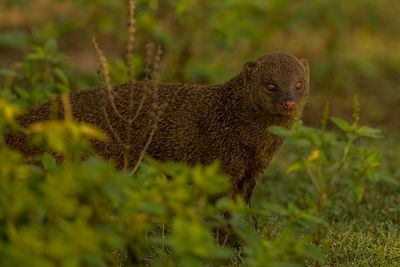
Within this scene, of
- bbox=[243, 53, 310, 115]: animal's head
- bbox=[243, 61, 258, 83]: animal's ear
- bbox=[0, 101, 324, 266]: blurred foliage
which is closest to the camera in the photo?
bbox=[0, 101, 324, 266]: blurred foliage

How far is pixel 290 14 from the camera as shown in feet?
24.4

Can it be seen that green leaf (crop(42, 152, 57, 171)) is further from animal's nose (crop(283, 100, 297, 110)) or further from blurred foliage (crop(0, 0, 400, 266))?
animal's nose (crop(283, 100, 297, 110))

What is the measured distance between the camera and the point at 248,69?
3691 millimetres

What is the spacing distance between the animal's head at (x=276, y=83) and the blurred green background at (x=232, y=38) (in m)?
1.48

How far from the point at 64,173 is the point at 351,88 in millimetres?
6657

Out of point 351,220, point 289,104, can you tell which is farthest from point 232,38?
point 289,104

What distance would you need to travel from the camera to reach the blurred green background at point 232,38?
602 cm

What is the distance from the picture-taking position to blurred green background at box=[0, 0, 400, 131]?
6.02m

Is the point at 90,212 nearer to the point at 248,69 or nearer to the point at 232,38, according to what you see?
the point at 248,69

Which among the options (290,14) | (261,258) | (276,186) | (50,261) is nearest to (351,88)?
(290,14)

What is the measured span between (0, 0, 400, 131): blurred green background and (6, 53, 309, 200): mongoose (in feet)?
3.44

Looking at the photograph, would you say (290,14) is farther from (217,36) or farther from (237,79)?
(237,79)

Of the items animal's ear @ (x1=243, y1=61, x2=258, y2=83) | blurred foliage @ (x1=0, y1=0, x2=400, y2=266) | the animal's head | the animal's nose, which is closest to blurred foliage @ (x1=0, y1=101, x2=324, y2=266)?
blurred foliage @ (x1=0, y1=0, x2=400, y2=266)

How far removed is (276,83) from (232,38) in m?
2.51
